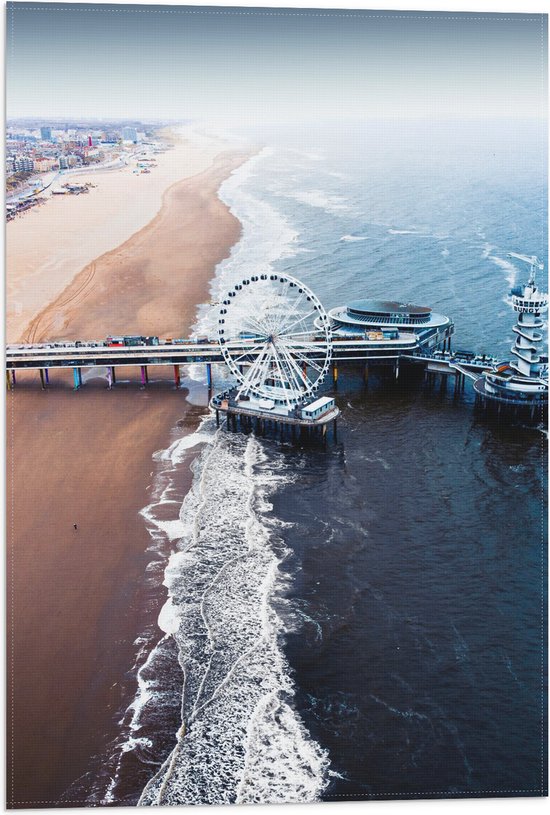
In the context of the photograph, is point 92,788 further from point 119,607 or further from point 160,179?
point 160,179

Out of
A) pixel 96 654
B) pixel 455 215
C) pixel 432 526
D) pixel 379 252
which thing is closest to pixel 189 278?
pixel 379 252

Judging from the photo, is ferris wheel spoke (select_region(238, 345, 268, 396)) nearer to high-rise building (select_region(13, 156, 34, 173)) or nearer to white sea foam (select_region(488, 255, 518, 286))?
high-rise building (select_region(13, 156, 34, 173))

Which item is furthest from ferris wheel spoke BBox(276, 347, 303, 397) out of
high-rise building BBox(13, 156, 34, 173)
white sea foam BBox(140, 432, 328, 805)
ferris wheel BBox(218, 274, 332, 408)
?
high-rise building BBox(13, 156, 34, 173)

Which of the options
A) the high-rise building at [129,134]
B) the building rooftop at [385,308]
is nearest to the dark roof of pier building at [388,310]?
the building rooftop at [385,308]

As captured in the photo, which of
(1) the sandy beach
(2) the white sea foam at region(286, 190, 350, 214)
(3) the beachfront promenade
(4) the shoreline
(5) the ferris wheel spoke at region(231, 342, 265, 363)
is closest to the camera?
(1) the sandy beach

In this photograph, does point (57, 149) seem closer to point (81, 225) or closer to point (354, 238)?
point (81, 225)
